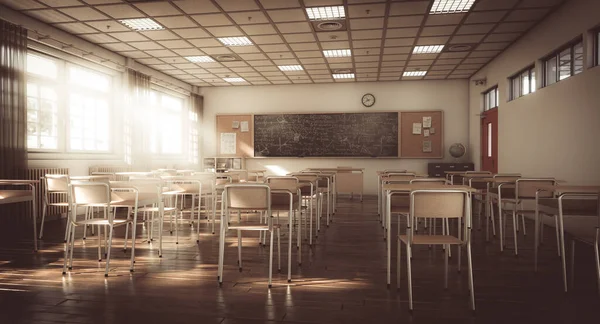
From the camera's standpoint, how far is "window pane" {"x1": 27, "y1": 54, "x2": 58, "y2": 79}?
6.33 m

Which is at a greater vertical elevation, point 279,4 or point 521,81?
point 279,4

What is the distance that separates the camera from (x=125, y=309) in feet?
8.25

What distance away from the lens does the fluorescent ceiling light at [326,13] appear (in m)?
5.70

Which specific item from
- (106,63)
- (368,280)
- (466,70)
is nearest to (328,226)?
(368,280)

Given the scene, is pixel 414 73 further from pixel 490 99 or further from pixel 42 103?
pixel 42 103

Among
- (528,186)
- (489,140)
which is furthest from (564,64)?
(489,140)

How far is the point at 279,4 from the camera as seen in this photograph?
5.48 metres

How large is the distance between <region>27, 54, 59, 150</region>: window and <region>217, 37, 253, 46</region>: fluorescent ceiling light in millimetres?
2950

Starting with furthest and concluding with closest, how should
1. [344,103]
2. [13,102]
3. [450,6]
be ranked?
[344,103]
[13,102]
[450,6]

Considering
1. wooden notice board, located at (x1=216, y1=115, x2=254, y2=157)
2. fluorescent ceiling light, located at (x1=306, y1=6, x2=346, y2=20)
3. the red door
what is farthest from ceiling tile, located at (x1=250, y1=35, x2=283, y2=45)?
the red door

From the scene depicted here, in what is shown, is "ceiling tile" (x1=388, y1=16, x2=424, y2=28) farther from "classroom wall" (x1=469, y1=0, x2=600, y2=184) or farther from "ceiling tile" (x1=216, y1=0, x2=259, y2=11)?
"ceiling tile" (x1=216, y1=0, x2=259, y2=11)

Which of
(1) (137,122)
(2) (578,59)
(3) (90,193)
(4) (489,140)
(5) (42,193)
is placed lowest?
(5) (42,193)

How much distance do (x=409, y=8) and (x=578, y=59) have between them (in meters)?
2.33

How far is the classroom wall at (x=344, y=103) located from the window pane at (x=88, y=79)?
3901 millimetres
